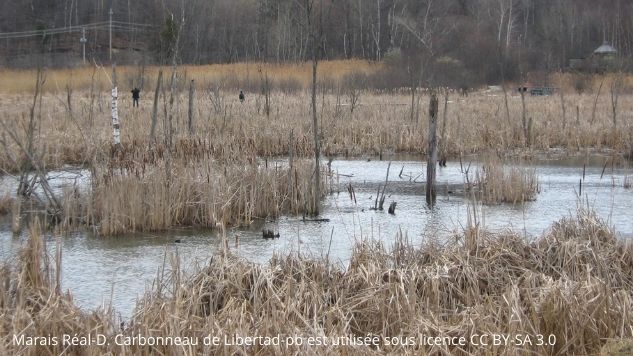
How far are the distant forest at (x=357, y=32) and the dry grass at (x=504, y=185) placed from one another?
21.9 metres

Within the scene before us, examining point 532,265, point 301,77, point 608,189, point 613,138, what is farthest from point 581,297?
point 301,77

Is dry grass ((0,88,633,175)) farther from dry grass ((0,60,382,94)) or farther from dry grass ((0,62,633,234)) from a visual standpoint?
dry grass ((0,60,382,94))

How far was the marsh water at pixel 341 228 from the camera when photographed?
6508mm

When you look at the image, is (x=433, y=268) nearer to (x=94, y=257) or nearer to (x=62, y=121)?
(x=94, y=257)

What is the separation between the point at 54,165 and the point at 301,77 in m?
16.8

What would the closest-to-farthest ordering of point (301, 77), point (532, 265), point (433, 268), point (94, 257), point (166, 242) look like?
1. point (433, 268)
2. point (532, 265)
3. point (94, 257)
4. point (166, 242)
5. point (301, 77)

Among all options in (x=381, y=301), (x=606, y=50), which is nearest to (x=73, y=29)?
(x=606, y=50)

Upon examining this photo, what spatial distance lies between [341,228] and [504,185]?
9.26ft

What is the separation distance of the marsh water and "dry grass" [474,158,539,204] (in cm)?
19

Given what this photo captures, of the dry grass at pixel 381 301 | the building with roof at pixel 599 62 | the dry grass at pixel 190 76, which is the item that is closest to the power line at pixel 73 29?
the dry grass at pixel 190 76

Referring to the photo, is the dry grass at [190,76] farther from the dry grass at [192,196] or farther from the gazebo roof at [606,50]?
the dry grass at [192,196]

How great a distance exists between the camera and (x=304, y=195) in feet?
31.1

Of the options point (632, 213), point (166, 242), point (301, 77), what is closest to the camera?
point (166, 242)

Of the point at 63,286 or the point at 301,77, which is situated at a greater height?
the point at 301,77
